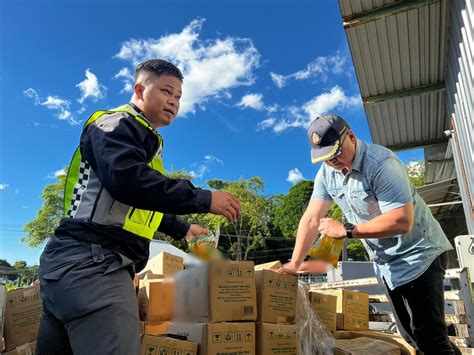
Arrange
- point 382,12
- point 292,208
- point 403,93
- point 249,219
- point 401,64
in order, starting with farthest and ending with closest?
1. point 292,208
2. point 249,219
3. point 403,93
4. point 401,64
5. point 382,12

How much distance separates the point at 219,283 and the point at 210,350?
39cm

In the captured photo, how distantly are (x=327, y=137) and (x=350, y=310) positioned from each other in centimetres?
182

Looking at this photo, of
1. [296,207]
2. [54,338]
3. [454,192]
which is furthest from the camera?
[296,207]

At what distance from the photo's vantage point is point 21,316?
3.12 metres

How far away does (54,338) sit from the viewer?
162 centimetres

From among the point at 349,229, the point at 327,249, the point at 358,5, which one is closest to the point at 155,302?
the point at 327,249

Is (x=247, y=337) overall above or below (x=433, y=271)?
below

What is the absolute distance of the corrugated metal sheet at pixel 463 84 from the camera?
3.67 meters

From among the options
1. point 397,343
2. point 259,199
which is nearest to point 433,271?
point 397,343

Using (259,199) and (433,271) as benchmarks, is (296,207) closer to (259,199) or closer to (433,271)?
(259,199)

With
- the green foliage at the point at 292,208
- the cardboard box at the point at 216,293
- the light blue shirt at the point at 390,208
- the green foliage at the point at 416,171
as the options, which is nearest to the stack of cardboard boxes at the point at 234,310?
the cardboard box at the point at 216,293

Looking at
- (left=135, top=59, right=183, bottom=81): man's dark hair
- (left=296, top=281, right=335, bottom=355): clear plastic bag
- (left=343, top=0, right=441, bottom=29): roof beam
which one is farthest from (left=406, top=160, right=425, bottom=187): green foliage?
(left=135, top=59, right=183, bottom=81): man's dark hair

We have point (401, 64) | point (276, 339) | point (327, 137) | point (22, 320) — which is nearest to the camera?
point (276, 339)

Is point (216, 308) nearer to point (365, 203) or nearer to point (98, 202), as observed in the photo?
point (98, 202)
